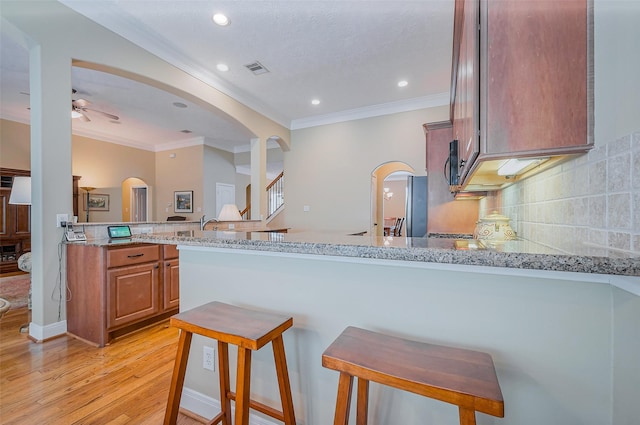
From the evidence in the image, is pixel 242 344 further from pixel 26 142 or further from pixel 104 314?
pixel 26 142

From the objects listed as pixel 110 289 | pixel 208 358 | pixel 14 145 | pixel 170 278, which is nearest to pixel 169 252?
pixel 170 278

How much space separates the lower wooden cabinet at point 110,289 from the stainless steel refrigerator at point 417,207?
289 cm

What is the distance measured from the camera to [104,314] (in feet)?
7.65

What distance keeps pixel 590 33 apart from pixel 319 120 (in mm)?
4853

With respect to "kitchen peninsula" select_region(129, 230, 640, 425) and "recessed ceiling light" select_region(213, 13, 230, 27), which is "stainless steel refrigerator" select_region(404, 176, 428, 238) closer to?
"kitchen peninsula" select_region(129, 230, 640, 425)

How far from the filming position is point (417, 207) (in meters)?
3.31

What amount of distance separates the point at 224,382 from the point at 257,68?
362 cm

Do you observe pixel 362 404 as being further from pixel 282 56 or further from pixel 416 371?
pixel 282 56

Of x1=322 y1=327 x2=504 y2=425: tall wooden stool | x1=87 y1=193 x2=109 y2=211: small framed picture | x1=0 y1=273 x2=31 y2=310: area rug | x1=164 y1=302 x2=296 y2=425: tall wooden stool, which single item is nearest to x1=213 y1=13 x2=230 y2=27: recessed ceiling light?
x1=164 y1=302 x2=296 y2=425: tall wooden stool

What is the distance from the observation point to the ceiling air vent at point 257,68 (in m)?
3.52

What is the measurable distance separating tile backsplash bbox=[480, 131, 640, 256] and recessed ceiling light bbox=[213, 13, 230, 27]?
9.79ft

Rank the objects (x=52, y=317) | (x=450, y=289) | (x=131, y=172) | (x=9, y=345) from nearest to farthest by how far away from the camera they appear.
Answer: (x=450, y=289) < (x=9, y=345) < (x=52, y=317) < (x=131, y=172)

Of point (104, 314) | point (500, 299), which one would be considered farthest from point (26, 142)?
point (500, 299)

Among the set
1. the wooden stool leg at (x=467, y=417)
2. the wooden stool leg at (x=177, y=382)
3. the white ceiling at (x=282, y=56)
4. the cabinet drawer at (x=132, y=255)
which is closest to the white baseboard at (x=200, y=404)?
the wooden stool leg at (x=177, y=382)
